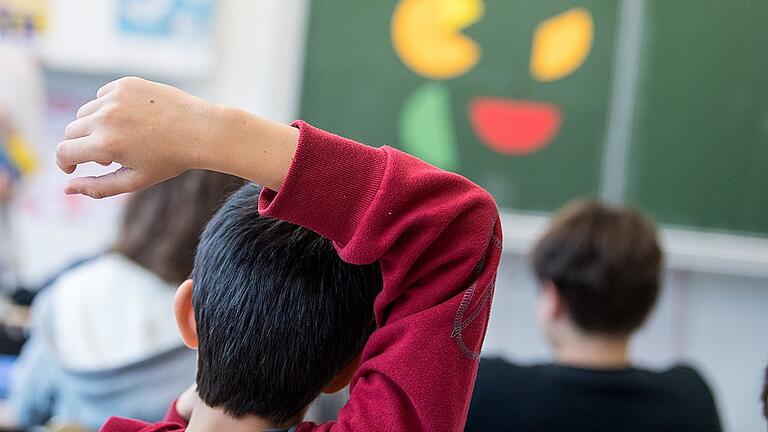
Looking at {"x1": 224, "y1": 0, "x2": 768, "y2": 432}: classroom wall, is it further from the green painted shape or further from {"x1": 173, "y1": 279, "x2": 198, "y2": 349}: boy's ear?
{"x1": 173, "y1": 279, "x2": 198, "y2": 349}: boy's ear

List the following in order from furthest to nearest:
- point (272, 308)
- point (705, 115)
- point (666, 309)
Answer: point (666, 309) → point (705, 115) → point (272, 308)

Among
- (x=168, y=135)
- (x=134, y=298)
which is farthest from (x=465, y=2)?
(x=168, y=135)

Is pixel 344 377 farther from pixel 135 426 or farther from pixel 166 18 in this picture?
pixel 166 18

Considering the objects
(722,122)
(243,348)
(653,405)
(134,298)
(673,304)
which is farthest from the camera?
(673,304)

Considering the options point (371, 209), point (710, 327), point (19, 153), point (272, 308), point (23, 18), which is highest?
point (371, 209)

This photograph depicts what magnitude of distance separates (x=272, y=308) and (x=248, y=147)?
19cm

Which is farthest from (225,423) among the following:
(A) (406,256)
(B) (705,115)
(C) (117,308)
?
(B) (705,115)

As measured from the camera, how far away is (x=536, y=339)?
9.59ft

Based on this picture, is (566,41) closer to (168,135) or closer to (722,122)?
(722,122)

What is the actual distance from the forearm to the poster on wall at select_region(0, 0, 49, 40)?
2.57m

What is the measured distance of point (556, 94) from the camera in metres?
2.64

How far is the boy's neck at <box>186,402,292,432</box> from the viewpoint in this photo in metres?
0.78

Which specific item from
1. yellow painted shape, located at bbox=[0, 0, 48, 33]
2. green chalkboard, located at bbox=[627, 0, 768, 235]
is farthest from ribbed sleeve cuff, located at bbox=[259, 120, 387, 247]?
yellow painted shape, located at bbox=[0, 0, 48, 33]

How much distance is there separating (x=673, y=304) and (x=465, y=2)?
3.64 feet
